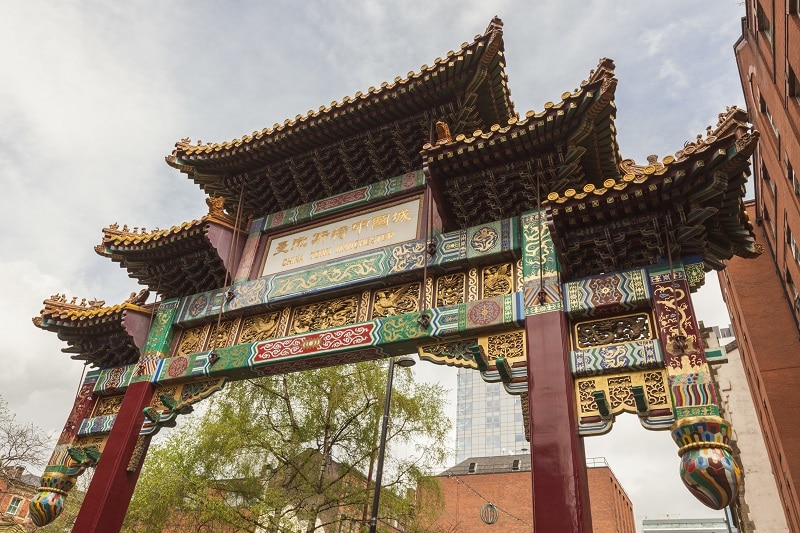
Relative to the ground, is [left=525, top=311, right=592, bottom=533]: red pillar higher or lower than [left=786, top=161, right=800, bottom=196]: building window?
lower

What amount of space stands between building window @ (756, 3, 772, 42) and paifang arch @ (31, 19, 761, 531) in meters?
9.18

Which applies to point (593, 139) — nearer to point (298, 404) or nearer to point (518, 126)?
point (518, 126)

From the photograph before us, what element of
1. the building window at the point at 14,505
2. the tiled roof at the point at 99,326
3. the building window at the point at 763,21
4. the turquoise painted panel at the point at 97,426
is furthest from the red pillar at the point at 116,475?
the building window at the point at 14,505

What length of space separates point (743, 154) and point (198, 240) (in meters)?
7.53

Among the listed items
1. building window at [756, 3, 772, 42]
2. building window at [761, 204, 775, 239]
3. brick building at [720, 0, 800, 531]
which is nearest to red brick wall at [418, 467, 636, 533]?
brick building at [720, 0, 800, 531]

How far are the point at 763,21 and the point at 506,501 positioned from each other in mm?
26897

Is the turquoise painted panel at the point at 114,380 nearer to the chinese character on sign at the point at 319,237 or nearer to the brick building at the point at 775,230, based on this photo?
the chinese character on sign at the point at 319,237

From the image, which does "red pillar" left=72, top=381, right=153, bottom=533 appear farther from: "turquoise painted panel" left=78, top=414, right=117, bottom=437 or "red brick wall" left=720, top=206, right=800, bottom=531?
"red brick wall" left=720, top=206, right=800, bottom=531

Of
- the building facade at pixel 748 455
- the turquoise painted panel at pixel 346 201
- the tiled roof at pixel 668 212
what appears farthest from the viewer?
the building facade at pixel 748 455

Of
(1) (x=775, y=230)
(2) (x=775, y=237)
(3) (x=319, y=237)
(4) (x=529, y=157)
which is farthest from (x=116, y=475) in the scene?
(2) (x=775, y=237)

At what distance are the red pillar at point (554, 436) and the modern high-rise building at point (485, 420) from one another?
56100 millimetres

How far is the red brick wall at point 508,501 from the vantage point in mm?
30078

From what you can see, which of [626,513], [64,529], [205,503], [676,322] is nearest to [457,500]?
[626,513]

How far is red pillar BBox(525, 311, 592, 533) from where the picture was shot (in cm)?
486
